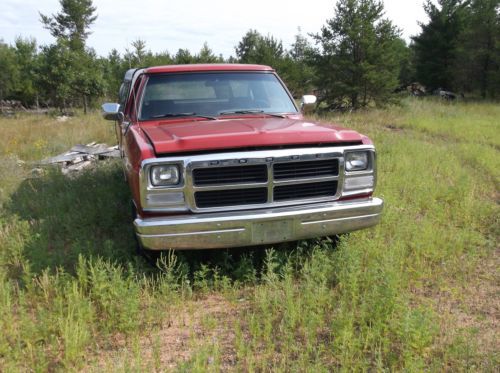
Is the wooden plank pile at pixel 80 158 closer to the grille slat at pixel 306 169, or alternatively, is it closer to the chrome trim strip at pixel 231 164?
the chrome trim strip at pixel 231 164

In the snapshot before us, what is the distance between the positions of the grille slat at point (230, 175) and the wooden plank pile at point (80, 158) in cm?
540

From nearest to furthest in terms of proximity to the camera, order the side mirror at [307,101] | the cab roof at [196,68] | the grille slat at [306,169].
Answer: the grille slat at [306,169], the cab roof at [196,68], the side mirror at [307,101]

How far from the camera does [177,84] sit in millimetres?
4598

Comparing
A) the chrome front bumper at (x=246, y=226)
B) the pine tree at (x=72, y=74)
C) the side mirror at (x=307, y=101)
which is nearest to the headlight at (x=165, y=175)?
the chrome front bumper at (x=246, y=226)

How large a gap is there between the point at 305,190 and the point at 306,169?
18 cm

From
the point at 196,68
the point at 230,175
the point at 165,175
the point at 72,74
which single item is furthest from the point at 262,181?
the point at 72,74

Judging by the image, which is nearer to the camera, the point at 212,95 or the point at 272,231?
the point at 272,231

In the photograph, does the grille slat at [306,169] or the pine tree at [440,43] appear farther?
the pine tree at [440,43]

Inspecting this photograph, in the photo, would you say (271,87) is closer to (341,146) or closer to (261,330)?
(341,146)

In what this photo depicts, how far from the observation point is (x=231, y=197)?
3.34m

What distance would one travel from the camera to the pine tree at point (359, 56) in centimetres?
1700

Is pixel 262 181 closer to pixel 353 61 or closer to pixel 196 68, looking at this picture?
pixel 196 68

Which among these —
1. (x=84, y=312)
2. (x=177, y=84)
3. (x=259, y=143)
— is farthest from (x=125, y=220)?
(x=259, y=143)

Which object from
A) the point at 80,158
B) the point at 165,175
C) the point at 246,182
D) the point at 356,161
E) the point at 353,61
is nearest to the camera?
the point at 165,175
